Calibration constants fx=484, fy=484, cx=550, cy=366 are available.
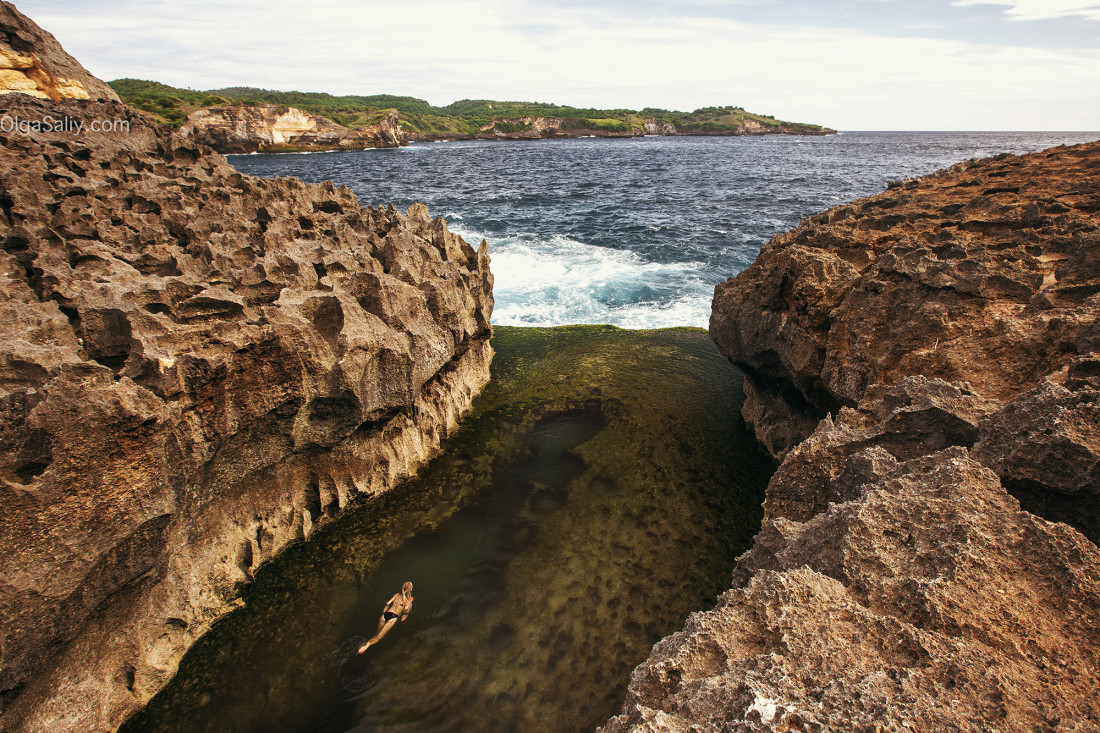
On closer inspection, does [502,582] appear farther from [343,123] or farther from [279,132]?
[343,123]

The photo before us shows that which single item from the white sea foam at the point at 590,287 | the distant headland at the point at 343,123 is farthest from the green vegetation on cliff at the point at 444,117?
the white sea foam at the point at 590,287

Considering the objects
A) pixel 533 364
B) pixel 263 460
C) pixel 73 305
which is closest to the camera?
pixel 73 305

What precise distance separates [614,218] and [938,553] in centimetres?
3570

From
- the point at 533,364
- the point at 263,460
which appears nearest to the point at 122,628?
the point at 263,460

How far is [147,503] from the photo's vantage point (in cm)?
549

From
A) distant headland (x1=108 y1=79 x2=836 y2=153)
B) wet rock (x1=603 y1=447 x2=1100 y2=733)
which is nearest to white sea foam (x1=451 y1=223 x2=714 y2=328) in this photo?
wet rock (x1=603 y1=447 x2=1100 y2=733)

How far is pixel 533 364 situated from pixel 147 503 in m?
10.7

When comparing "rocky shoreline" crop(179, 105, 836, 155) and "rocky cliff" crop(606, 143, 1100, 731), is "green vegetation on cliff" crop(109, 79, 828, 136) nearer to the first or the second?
"rocky shoreline" crop(179, 105, 836, 155)

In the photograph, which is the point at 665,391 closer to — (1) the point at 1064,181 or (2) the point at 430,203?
(1) the point at 1064,181

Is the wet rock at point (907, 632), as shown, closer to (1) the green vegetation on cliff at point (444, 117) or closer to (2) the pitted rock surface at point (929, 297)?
(2) the pitted rock surface at point (929, 297)

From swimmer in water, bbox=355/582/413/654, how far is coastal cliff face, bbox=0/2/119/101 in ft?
133

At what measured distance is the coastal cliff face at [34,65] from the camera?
30.8 m

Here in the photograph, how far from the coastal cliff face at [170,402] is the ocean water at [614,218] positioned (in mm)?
9465

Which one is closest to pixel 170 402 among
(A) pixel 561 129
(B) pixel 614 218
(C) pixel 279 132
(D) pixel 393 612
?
(D) pixel 393 612
